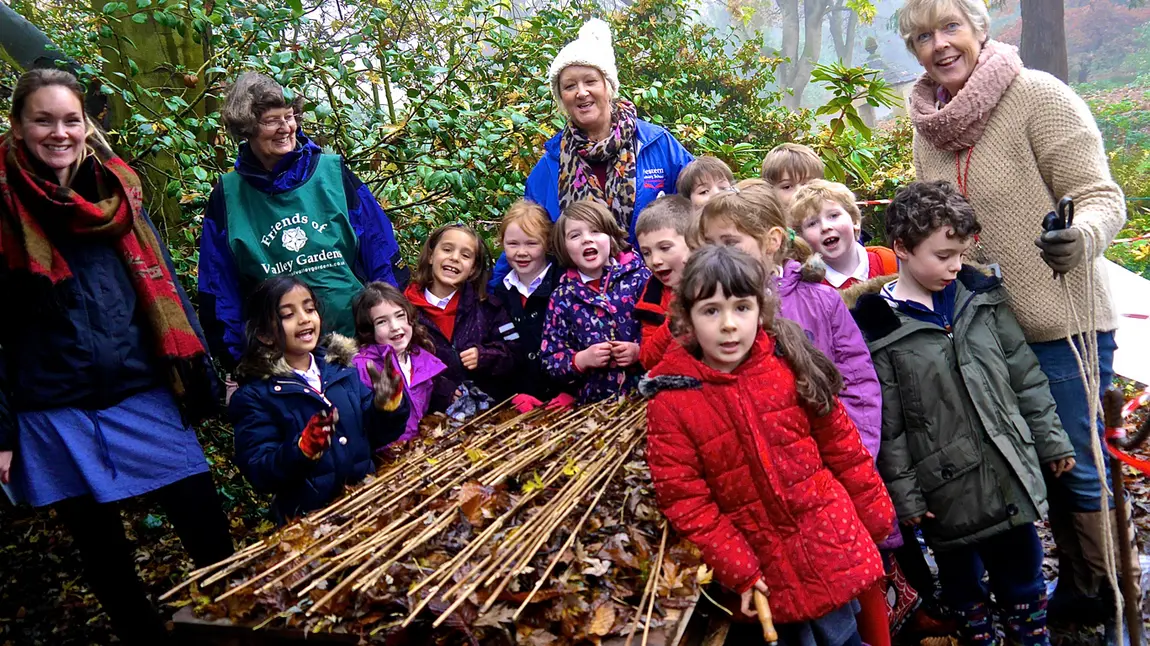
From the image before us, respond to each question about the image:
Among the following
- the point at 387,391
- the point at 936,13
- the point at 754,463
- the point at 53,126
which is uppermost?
the point at 53,126

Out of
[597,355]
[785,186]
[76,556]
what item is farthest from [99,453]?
[785,186]

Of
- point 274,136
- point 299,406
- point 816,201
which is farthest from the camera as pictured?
point 274,136

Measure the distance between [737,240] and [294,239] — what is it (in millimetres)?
1997

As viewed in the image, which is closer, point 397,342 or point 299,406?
point 299,406

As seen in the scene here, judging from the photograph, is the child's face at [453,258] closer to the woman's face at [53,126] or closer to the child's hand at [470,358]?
the child's hand at [470,358]

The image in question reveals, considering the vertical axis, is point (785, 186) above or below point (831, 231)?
above

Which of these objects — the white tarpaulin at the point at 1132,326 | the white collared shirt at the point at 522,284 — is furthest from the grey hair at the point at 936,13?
the white collared shirt at the point at 522,284

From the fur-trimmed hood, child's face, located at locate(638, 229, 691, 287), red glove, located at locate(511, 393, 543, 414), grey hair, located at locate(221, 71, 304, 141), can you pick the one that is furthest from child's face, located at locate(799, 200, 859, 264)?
grey hair, located at locate(221, 71, 304, 141)

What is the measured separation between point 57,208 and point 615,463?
2.21 m

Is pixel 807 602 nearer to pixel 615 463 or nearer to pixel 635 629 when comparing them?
pixel 635 629

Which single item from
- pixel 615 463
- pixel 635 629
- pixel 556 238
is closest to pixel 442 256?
pixel 556 238

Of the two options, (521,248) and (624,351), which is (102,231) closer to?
(521,248)

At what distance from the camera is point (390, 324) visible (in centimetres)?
386

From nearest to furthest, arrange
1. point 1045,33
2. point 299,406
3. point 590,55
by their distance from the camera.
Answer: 1. point 299,406
2. point 590,55
3. point 1045,33
